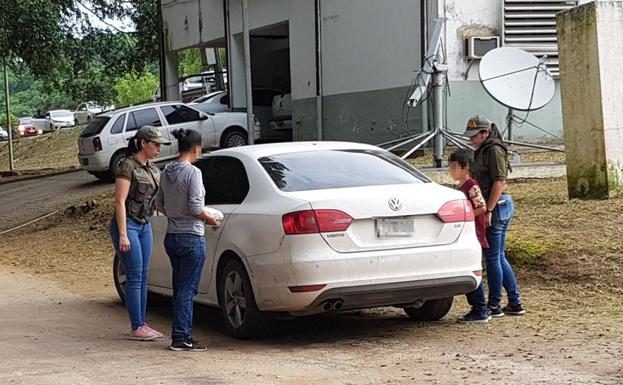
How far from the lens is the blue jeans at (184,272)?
26.1 ft

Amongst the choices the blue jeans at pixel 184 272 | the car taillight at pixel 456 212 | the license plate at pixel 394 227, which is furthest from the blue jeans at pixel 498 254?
the blue jeans at pixel 184 272

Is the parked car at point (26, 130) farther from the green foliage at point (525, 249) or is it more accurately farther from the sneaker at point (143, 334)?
the sneaker at point (143, 334)

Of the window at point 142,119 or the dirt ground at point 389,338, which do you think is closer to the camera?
the dirt ground at point 389,338

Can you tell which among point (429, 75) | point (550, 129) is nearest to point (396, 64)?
point (550, 129)

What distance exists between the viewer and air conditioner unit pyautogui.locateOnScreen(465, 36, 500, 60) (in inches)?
813

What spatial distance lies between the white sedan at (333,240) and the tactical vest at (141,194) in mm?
597

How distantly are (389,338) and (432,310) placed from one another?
70 centimetres

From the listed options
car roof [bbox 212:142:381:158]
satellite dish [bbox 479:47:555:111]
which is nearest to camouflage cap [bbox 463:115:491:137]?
car roof [bbox 212:142:381:158]

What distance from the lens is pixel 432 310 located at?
8.90 m

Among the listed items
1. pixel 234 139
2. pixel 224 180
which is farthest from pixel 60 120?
pixel 224 180

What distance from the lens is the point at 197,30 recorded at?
32.4 m

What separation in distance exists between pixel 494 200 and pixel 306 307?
1.95m

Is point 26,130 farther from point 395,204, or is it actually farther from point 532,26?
point 395,204

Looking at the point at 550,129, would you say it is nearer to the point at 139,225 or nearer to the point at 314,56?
the point at 314,56
